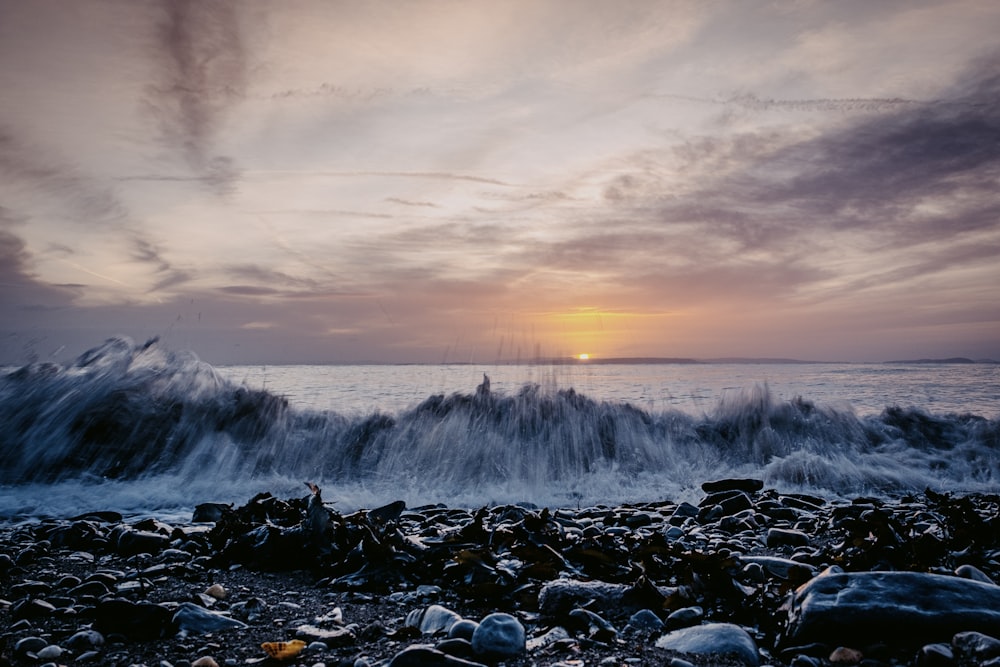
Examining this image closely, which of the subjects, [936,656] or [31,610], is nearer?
[936,656]

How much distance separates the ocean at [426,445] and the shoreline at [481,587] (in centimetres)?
214

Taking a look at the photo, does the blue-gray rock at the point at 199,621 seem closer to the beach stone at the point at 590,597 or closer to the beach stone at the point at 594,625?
the beach stone at the point at 590,597

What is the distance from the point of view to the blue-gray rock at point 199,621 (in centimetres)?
275

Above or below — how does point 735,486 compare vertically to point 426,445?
below

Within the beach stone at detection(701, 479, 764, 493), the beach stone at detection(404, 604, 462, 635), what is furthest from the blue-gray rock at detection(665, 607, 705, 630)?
the beach stone at detection(701, 479, 764, 493)

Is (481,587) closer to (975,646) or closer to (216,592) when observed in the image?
(216,592)

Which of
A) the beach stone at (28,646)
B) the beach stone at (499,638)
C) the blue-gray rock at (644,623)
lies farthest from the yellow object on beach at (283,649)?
the blue-gray rock at (644,623)

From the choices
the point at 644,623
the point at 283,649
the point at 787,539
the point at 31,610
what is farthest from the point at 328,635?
the point at 787,539

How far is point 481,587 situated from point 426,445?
6.08 m

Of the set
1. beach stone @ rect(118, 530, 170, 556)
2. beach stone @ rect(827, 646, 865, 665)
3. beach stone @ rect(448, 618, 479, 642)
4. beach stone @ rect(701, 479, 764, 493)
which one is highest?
beach stone @ rect(827, 646, 865, 665)

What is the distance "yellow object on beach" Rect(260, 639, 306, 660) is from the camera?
248cm

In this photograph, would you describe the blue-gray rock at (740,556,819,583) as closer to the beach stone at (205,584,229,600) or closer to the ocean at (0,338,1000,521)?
the beach stone at (205,584,229,600)

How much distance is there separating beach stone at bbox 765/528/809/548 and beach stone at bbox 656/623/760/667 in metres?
2.22

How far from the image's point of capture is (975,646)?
7.32 ft
